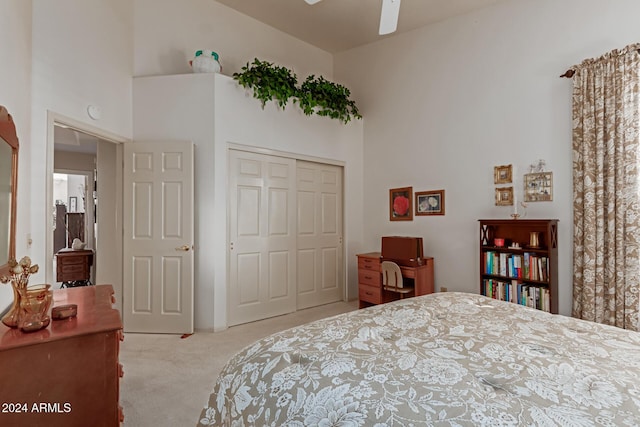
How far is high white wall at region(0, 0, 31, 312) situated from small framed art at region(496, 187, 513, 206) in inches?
159

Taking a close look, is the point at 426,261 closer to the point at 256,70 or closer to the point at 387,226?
the point at 387,226

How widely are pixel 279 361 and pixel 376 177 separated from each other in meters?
3.98

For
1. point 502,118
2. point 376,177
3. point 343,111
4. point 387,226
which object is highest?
point 343,111

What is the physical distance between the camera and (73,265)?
220 inches

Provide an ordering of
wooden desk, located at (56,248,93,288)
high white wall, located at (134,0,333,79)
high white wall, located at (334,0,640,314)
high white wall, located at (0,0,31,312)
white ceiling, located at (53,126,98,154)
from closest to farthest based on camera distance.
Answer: high white wall, located at (0,0,31,312)
high white wall, located at (334,0,640,314)
high white wall, located at (134,0,333,79)
white ceiling, located at (53,126,98,154)
wooden desk, located at (56,248,93,288)

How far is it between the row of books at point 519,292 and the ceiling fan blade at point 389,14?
8.66 ft

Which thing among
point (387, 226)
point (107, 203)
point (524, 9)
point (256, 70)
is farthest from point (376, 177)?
point (107, 203)

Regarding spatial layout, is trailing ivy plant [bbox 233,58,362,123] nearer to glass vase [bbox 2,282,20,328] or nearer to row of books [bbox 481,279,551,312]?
row of books [bbox 481,279,551,312]

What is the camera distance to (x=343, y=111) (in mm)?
4730

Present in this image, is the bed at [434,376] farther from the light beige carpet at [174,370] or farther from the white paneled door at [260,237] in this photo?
the white paneled door at [260,237]

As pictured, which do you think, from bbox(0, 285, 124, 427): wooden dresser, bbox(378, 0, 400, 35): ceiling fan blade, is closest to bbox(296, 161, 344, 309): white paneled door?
bbox(378, 0, 400, 35): ceiling fan blade

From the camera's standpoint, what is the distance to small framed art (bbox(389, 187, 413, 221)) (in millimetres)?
4572

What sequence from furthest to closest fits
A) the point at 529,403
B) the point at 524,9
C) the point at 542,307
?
the point at 524,9 < the point at 542,307 < the point at 529,403

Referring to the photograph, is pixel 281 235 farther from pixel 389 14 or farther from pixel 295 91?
pixel 389 14
